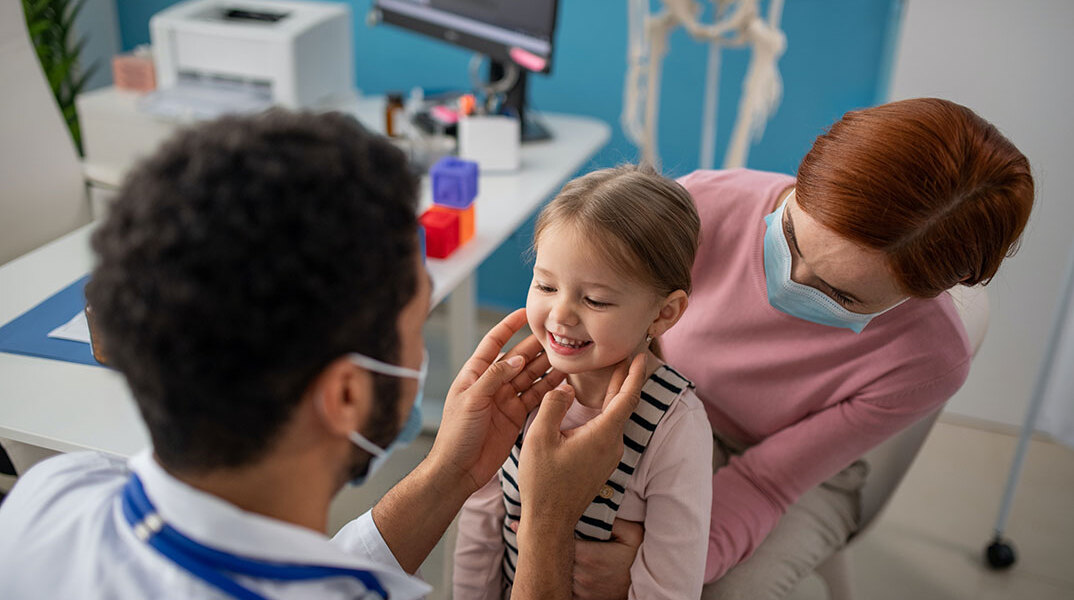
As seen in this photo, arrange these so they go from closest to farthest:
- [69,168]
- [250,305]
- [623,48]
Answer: [250,305], [69,168], [623,48]

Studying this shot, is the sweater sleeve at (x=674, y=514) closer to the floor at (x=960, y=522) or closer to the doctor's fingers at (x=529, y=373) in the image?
the doctor's fingers at (x=529, y=373)

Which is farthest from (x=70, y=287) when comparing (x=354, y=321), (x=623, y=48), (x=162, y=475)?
(x=623, y=48)

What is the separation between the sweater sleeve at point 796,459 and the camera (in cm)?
125

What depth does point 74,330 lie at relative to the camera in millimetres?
1443

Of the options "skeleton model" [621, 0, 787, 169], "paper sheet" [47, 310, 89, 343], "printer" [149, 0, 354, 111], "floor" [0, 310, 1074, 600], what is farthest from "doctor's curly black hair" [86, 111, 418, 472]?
"printer" [149, 0, 354, 111]

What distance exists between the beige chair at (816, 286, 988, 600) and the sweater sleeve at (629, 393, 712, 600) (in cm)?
49

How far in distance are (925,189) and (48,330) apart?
4.38 ft

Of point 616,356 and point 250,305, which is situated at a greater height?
point 250,305

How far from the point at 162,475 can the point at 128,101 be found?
2.06 m

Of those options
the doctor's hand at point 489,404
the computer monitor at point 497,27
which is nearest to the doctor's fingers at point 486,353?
the doctor's hand at point 489,404

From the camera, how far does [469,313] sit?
2270 millimetres

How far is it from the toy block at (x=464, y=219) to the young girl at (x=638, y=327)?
2.07 ft

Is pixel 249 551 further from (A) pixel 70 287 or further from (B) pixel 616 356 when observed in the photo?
(A) pixel 70 287

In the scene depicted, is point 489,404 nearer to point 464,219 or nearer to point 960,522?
point 464,219
